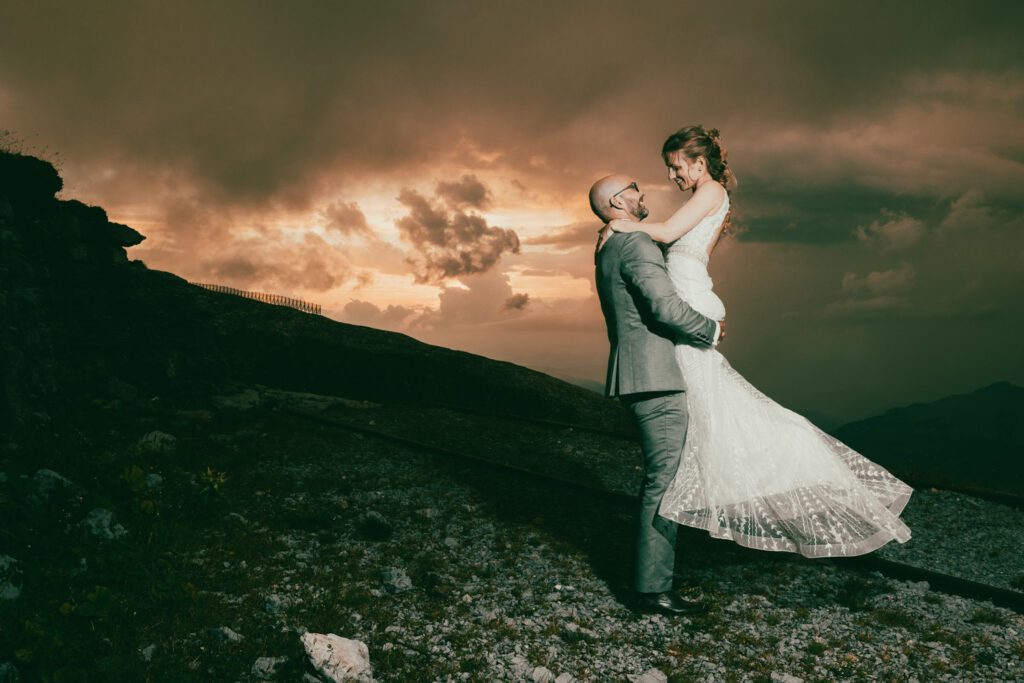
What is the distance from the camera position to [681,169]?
427 cm

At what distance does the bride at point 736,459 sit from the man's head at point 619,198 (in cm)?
8

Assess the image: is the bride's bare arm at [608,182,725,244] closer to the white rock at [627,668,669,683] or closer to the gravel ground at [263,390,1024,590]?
the white rock at [627,668,669,683]

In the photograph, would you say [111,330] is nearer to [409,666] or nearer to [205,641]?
[205,641]

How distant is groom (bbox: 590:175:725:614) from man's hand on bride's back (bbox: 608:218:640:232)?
27mm

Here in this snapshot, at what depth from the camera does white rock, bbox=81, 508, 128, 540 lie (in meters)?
5.09

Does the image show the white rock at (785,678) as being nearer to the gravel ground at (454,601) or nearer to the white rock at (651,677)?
the gravel ground at (454,601)

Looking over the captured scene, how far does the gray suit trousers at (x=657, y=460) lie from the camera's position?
13.9 feet

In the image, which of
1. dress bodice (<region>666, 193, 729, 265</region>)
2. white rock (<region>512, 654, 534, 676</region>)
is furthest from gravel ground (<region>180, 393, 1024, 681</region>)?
dress bodice (<region>666, 193, 729, 265</region>)

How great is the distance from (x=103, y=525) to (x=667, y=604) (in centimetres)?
415

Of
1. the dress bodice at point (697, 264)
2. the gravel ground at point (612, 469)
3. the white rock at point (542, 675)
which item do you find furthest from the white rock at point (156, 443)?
the dress bodice at point (697, 264)

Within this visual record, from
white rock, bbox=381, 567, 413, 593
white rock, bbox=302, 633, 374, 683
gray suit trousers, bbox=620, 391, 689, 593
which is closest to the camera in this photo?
white rock, bbox=302, 633, 374, 683

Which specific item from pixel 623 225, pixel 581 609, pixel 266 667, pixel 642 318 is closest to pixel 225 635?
pixel 266 667

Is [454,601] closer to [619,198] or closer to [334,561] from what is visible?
[334,561]

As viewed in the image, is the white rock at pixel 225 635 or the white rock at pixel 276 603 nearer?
the white rock at pixel 225 635
